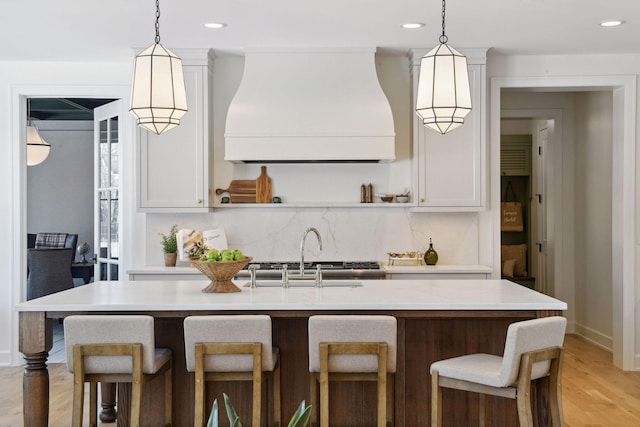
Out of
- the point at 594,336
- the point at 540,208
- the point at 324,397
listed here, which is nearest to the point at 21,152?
the point at 324,397

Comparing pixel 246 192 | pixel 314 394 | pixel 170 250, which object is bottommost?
pixel 314 394

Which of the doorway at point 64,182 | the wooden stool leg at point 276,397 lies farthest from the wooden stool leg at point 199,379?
the doorway at point 64,182

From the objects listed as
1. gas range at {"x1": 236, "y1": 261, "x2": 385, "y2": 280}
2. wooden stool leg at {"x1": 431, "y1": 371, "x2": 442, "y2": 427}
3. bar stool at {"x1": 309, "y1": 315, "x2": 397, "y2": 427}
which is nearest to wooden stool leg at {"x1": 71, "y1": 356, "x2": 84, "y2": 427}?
bar stool at {"x1": 309, "y1": 315, "x2": 397, "y2": 427}

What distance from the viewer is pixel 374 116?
18.0 feet

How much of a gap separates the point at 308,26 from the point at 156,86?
5.22 ft

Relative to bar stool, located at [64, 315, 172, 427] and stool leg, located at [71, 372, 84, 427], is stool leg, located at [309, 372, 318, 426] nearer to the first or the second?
bar stool, located at [64, 315, 172, 427]

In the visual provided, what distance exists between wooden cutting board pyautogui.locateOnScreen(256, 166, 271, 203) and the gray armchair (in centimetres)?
282

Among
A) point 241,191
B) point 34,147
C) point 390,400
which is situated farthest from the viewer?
point 34,147

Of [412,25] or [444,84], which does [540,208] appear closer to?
[412,25]

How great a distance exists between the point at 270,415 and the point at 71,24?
2922 mm

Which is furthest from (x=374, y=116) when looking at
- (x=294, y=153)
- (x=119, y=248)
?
(x=119, y=248)

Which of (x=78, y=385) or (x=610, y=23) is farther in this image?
(x=610, y=23)

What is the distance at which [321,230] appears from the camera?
5.94 m

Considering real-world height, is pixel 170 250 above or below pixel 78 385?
above
